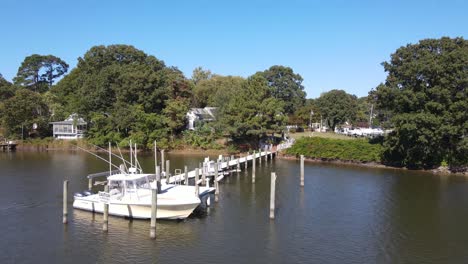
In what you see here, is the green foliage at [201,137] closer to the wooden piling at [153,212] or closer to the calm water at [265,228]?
the calm water at [265,228]

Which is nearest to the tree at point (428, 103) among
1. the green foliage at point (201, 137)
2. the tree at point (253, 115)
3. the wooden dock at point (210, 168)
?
the tree at point (253, 115)

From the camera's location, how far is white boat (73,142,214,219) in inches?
1184

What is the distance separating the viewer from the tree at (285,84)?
100m

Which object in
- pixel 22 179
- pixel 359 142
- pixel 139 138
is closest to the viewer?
pixel 22 179

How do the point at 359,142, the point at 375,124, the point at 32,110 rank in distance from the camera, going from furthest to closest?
the point at 375,124 < the point at 32,110 < the point at 359,142

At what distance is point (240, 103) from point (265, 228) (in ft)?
138

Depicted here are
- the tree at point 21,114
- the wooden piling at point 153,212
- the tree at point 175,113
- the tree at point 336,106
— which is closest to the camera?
the wooden piling at point 153,212

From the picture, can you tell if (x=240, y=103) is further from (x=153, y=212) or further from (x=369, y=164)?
(x=153, y=212)

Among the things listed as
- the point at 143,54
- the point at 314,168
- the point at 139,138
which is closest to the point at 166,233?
the point at 314,168

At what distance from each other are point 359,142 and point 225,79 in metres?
57.5

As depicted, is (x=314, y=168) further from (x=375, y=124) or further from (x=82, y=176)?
(x=375, y=124)

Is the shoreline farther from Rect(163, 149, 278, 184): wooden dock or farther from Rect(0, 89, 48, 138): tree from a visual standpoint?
Rect(0, 89, 48, 138): tree

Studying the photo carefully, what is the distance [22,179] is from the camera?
151ft

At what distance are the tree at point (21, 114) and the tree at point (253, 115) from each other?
39.6 meters
